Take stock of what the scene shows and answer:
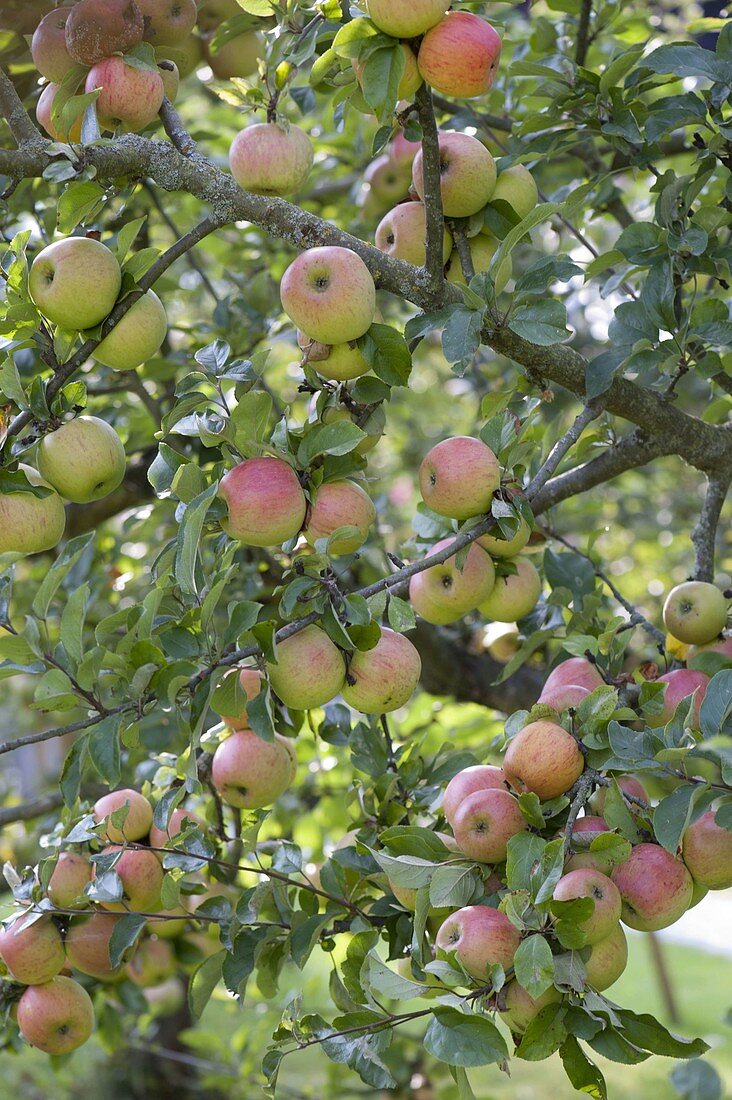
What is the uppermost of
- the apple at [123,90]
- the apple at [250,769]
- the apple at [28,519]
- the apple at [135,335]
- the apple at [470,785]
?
the apple at [123,90]

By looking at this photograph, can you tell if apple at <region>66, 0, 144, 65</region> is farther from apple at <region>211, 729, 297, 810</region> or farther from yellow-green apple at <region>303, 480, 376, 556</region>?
apple at <region>211, 729, 297, 810</region>

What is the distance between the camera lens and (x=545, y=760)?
1.21 m

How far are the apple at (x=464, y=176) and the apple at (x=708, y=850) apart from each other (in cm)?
89

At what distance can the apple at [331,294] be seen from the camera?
1265 mm

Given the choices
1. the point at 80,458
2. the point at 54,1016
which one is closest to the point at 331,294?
the point at 80,458


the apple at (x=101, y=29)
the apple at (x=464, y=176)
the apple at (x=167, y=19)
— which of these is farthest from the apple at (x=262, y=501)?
the apple at (x=167, y=19)

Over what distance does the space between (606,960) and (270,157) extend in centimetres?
112

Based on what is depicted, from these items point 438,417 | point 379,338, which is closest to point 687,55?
point 379,338

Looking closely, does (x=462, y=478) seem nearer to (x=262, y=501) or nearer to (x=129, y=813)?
(x=262, y=501)

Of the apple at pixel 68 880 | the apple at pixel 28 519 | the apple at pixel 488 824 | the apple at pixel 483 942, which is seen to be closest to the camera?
the apple at pixel 483 942

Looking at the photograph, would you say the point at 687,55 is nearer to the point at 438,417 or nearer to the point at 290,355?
the point at 290,355

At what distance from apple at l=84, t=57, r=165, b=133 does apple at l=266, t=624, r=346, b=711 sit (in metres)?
0.73

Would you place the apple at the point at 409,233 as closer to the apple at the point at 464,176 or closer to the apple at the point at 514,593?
the apple at the point at 464,176

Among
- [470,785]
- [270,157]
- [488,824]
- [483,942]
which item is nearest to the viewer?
[483,942]
